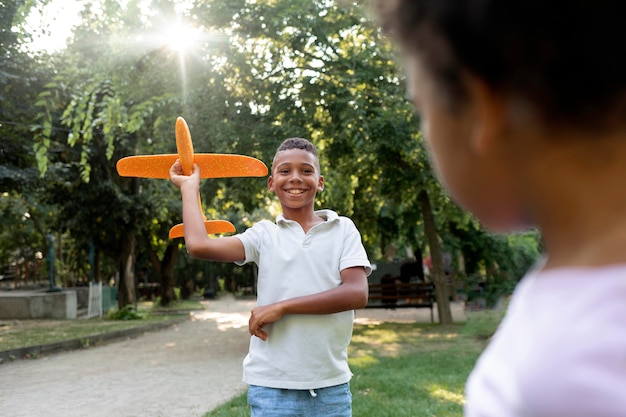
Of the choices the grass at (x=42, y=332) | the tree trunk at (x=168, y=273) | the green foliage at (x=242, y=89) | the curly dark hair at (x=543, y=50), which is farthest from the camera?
the tree trunk at (x=168, y=273)

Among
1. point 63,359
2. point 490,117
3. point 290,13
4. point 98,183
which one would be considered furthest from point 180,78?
point 490,117

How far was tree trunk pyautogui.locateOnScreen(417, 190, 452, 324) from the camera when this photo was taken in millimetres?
15477

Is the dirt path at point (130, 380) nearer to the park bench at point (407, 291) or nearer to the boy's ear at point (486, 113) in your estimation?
the park bench at point (407, 291)

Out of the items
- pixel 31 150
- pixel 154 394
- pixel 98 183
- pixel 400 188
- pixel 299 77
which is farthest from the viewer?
pixel 98 183

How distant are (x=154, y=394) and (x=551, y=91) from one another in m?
7.77

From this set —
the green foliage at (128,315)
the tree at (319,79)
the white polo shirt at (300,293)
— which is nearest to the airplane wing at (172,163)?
the white polo shirt at (300,293)

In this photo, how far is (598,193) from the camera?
536mm

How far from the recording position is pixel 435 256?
15742 millimetres

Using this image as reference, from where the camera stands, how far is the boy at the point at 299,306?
234 centimetres

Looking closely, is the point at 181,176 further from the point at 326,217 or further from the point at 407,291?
the point at 407,291

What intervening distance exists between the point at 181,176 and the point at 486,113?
1.47 metres

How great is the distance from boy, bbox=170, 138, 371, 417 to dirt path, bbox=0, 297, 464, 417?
4413 millimetres

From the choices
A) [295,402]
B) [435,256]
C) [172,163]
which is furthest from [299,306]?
[435,256]

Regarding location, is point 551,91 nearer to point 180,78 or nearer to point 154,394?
point 154,394
